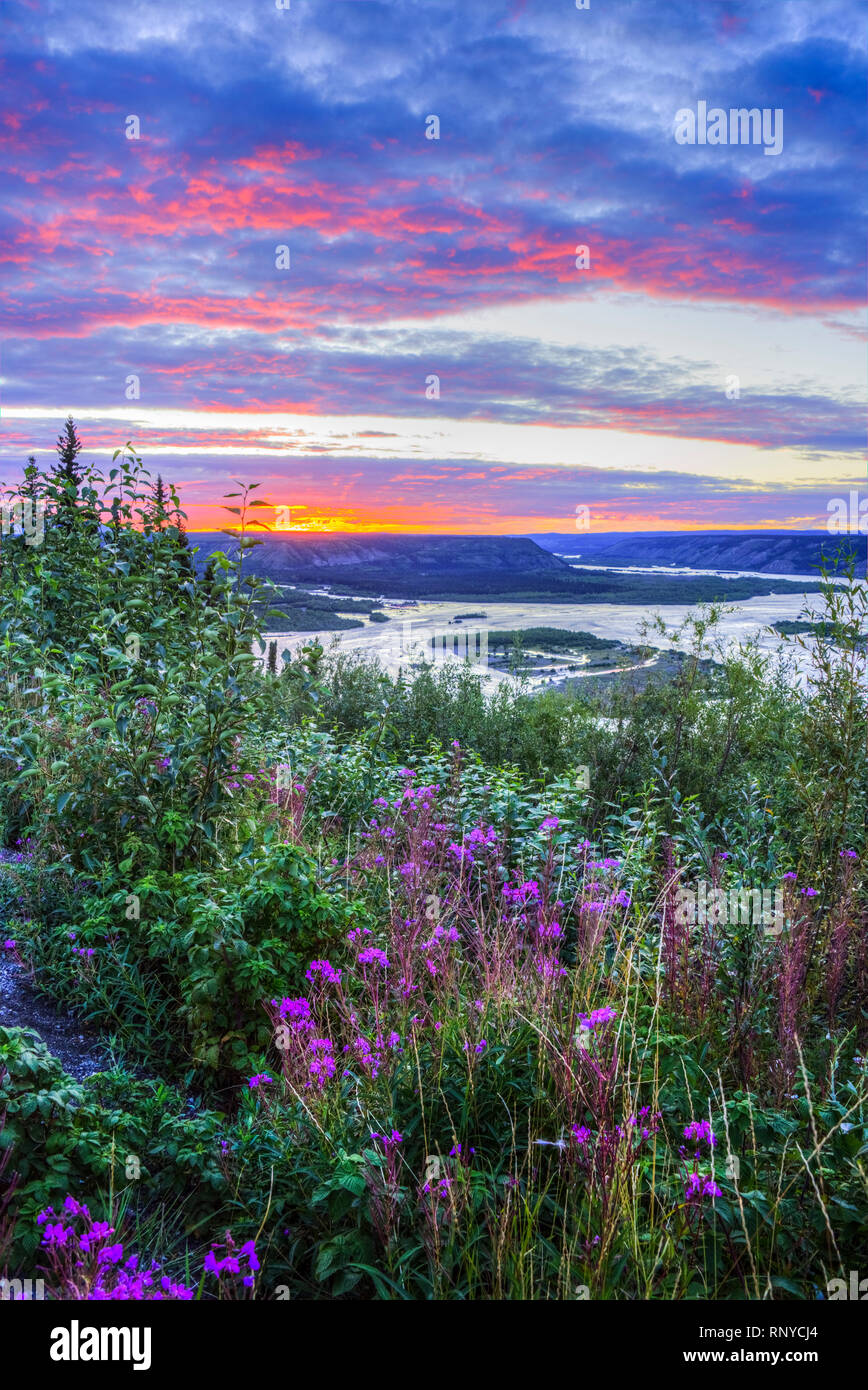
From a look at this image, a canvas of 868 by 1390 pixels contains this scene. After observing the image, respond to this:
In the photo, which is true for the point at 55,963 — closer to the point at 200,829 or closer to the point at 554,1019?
the point at 200,829

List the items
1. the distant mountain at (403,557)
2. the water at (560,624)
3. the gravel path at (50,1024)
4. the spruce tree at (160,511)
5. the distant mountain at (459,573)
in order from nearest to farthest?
1. the gravel path at (50,1024)
2. the spruce tree at (160,511)
3. the water at (560,624)
4. the distant mountain at (459,573)
5. the distant mountain at (403,557)

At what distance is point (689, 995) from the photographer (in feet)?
10.5

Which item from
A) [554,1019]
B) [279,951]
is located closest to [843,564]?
[554,1019]

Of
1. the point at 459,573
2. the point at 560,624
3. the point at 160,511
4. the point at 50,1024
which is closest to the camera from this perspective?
the point at 50,1024

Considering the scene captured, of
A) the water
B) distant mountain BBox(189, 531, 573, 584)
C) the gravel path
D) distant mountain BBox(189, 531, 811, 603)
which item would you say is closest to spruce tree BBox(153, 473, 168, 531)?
the water

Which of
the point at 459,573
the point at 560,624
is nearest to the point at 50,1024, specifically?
the point at 560,624

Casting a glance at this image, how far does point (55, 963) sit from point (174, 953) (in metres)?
0.54

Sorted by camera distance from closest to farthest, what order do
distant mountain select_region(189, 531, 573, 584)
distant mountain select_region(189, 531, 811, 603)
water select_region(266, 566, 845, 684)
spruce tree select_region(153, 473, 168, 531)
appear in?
spruce tree select_region(153, 473, 168, 531)
water select_region(266, 566, 845, 684)
distant mountain select_region(189, 531, 811, 603)
distant mountain select_region(189, 531, 573, 584)

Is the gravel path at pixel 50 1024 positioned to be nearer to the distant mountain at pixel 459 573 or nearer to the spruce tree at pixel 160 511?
the spruce tree at pixel 160 511

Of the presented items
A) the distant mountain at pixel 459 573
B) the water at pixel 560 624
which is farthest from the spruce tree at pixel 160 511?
the distant mountain at pixel 459 573

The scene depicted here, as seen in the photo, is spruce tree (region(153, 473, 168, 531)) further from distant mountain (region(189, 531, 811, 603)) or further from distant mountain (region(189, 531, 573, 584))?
distant mountain (region(189, 531, 573, 584))

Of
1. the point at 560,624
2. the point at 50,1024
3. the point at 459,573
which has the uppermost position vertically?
the point at 459,573

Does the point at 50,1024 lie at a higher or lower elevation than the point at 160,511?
lower

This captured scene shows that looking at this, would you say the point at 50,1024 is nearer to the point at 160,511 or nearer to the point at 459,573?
the point at 160,511
